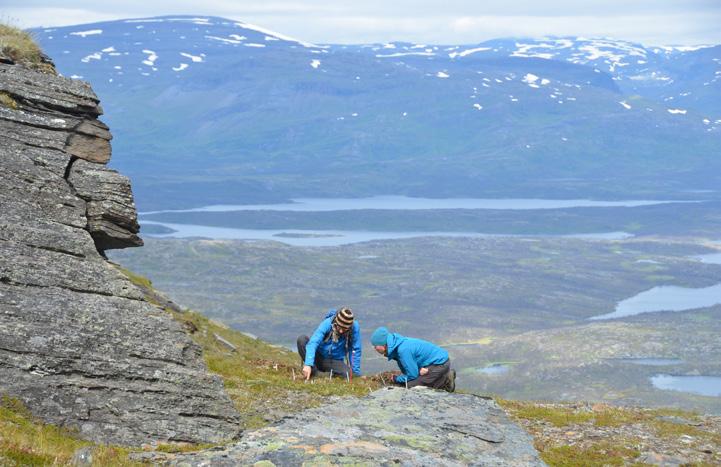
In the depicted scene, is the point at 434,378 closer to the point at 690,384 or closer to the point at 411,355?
the point at 411,355

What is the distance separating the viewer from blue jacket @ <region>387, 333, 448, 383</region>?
2777 centimetres

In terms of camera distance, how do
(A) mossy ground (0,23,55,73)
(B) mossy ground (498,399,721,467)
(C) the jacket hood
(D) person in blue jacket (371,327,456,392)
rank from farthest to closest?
(A) mossy ground (0,23,55,73) → (D) person in blue jacket (371,327,456,392) → (C) the jacket hood → (B) mossy ground (498,399,721,467)

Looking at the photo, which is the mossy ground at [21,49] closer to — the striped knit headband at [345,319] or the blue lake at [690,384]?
the striped knit headband at [345,319]

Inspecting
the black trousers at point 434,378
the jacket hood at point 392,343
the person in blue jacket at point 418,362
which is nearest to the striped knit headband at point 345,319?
the person in blue jacket at point 418,362

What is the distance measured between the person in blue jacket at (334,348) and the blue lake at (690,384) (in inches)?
6237

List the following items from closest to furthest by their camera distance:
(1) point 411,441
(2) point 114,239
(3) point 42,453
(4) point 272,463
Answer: (3) point 42,453, (4) point 272,463, (1) point 411,441, (2) point 114,239

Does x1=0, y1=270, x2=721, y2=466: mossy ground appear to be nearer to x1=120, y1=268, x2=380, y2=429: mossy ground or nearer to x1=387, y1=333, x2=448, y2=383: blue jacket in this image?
x1=120, y1=268, x2=380, y2=429: mossy ground

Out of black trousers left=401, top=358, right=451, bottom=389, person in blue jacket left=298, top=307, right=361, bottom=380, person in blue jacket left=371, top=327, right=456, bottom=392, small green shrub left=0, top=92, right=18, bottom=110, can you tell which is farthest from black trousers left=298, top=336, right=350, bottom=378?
small green shrub left=0, top=92, right=18, bottom=110

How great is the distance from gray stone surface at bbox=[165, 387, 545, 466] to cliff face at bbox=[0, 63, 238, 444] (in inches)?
75.1

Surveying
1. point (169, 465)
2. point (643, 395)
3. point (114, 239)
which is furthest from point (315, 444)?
point (643, 395)

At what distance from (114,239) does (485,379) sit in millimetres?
159028

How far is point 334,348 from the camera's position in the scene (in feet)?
95.3

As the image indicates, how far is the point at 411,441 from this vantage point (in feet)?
67.9

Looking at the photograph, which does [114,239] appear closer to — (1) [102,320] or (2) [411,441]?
(1) [102,320]
